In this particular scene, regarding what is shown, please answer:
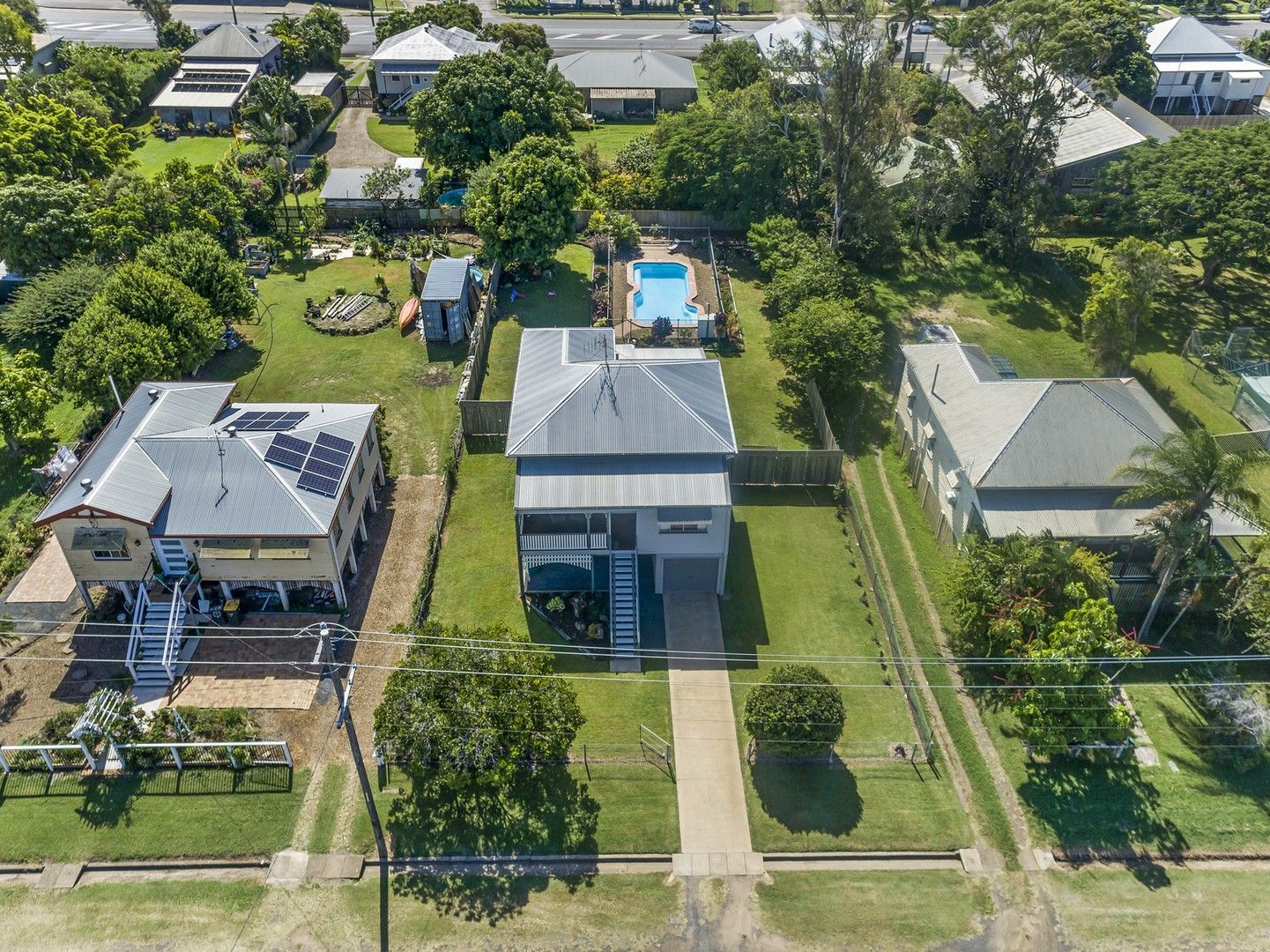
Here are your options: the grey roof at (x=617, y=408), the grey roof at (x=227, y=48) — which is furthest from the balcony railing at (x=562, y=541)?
the grey roof at (x=227, y=48)

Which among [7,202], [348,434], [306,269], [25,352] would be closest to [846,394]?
[348,434]

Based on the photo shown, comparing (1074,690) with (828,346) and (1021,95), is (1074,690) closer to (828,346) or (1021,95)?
(828,346)

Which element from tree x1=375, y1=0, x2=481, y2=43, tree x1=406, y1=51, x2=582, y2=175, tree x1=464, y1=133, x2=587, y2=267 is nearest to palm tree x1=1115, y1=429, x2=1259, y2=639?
tree x1=464, y1=133, x2=587, y2=267

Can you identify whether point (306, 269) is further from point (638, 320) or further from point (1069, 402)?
point (1069, 402)

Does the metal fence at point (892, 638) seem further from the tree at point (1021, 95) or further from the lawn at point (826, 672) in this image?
the tree at point (1021, 95)

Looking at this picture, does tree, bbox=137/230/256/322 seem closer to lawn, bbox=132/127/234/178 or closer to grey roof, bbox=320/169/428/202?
grey roof, bbox=320/169/428/202
